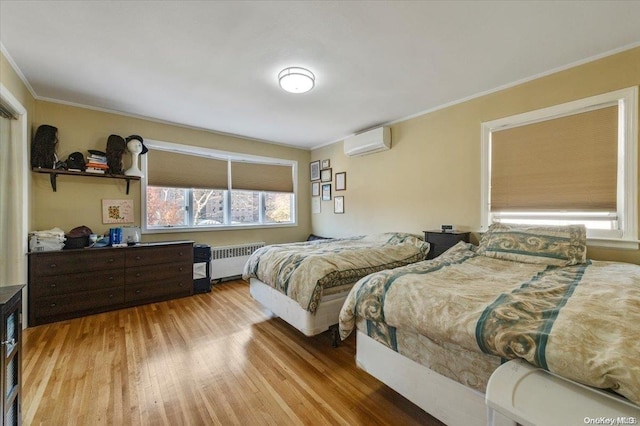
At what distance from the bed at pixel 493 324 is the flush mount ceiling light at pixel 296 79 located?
193cm

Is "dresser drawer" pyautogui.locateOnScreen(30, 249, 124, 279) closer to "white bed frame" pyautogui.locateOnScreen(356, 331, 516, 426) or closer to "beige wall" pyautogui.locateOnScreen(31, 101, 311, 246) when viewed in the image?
"beige wall" pyautogui.locateOnScreen(31, 101, 311, 246)

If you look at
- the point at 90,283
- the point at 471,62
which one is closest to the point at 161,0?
the point at 471,62

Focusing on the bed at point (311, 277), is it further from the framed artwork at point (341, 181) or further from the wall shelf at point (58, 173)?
the wall shelf at point (58, 173)

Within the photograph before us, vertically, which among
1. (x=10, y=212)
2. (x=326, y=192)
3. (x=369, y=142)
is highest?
(x=369, y=142)

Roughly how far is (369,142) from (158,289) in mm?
3683

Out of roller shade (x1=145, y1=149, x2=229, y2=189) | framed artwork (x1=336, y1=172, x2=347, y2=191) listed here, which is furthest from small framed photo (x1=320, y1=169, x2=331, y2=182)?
roller shade (x1=145, y1=149, x2=229, y2=189)

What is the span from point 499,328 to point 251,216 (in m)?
4.49

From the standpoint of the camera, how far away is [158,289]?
3.53 m

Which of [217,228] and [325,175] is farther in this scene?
[325,175]

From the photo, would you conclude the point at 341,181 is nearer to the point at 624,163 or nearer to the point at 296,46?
the point at 296,46

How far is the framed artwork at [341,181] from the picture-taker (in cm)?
493

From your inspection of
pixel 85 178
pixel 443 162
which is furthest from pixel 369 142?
pixel 85 178

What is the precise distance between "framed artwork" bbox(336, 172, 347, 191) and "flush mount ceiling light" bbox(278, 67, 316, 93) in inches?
96.2

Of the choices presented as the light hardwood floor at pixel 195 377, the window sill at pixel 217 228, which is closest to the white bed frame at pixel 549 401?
the light hardwood floor at pixel 195 377
